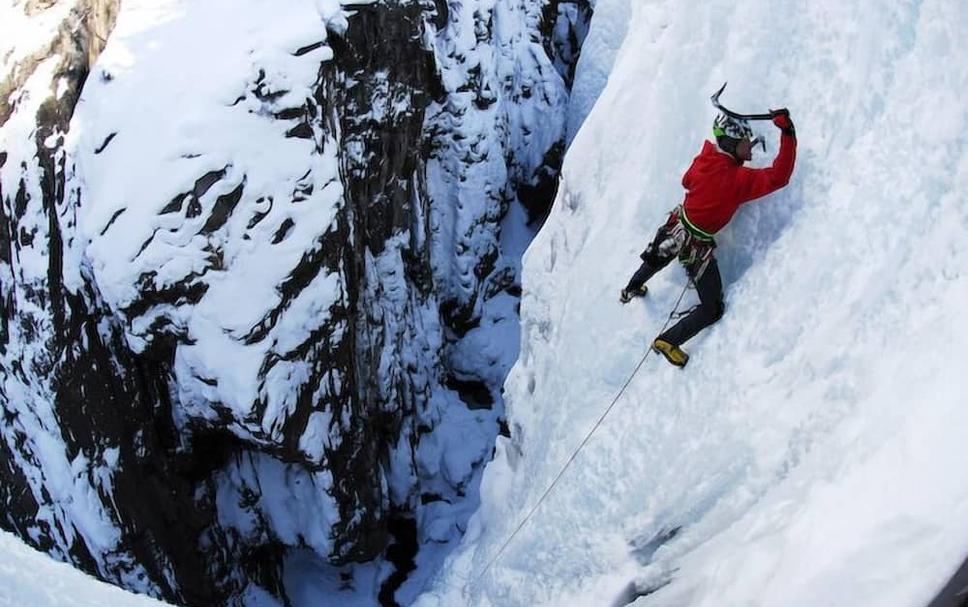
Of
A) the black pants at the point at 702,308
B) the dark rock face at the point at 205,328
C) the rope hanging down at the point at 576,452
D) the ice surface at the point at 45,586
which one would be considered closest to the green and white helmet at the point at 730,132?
the black pants at the point at 702,308

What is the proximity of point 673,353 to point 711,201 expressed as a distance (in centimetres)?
89

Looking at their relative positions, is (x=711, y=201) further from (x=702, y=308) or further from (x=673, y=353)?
(x=673, y=353)

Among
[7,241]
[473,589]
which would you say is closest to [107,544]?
[7,241]

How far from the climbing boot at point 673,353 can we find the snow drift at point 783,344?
10cm

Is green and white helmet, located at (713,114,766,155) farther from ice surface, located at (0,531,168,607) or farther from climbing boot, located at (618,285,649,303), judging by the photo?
ice surface, located at (0,531,168,607)

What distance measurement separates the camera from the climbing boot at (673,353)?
4.12 metres

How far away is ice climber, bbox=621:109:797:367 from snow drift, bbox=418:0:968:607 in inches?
6.4

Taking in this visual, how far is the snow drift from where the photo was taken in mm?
2828

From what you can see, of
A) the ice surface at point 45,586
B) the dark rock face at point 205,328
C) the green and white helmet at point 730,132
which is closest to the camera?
the ice surface at point 45,586

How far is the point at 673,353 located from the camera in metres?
4.13

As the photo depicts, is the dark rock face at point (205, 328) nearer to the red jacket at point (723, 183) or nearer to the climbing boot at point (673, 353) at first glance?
the climbing boot at point (673, 353)

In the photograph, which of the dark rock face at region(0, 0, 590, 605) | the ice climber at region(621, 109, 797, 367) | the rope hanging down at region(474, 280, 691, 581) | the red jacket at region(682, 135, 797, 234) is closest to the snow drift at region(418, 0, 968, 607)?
the rope hanging down at region(474, 280, 691, 581)

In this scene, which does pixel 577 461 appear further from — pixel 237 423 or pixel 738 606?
pixel 237 423

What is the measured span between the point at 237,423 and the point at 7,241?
9.82ft
